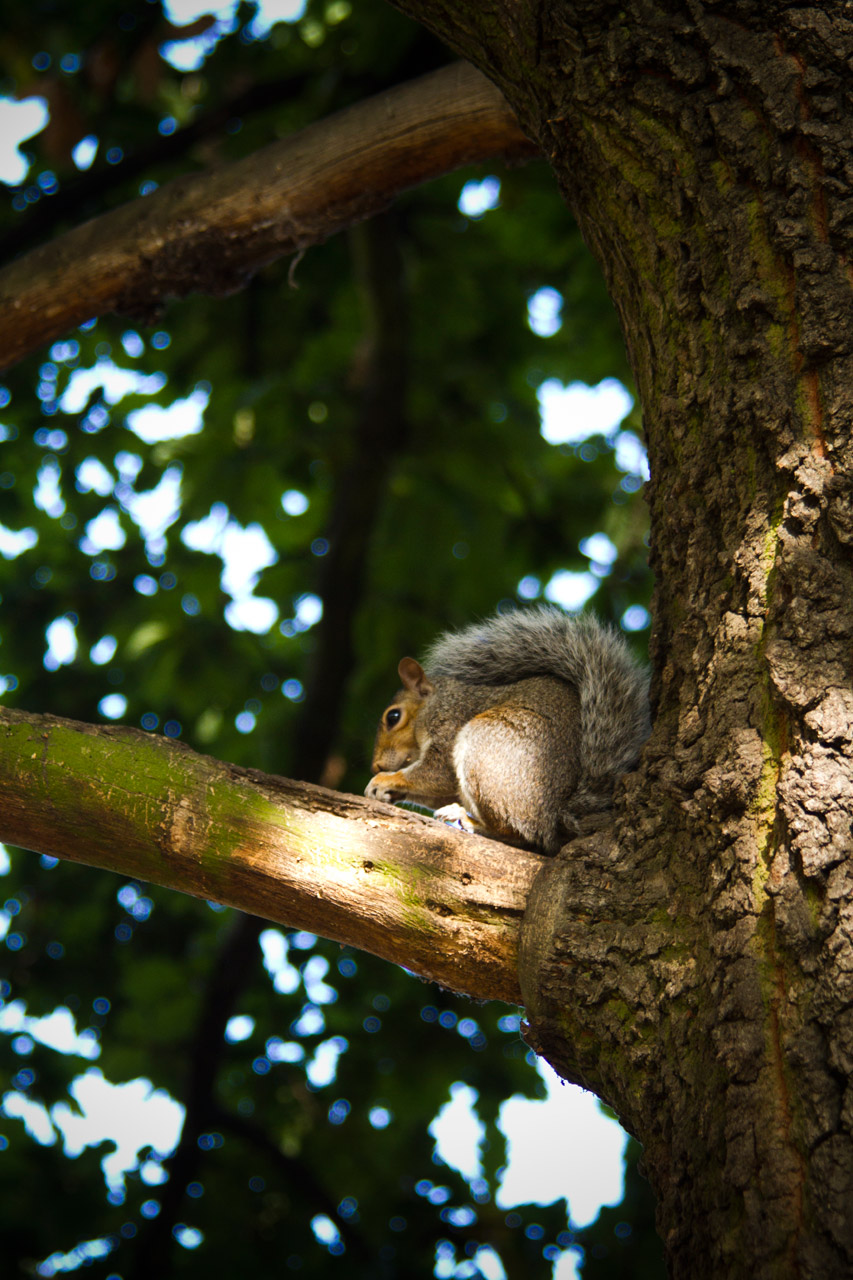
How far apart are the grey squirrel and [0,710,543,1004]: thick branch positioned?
201mm

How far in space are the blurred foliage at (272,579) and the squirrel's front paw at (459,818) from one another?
40.5 inches

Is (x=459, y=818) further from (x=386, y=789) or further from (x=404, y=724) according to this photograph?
(x=404, y=724)

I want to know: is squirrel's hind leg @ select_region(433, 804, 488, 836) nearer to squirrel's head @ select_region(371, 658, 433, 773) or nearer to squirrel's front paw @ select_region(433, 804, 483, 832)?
squirrel's front paw @ select_region(433, 804, 483, 832)

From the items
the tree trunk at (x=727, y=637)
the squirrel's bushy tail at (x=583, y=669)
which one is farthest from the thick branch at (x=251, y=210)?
the squirrel's bushy tail at (x=583, y=669)

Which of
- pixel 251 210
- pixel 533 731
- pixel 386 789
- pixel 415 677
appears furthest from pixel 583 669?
pixel 251 210

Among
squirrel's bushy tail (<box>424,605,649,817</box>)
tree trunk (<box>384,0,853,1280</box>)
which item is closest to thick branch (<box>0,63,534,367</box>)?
tree trunk (<box>384,0,853,1280</box>)

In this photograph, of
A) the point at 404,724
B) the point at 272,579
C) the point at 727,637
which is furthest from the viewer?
the point at 272,579

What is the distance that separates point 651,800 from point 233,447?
2.13m

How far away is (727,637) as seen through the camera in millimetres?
987

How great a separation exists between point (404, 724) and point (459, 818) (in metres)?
0.58

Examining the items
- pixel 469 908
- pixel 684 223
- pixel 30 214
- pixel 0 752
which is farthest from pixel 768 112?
pixel 30 214

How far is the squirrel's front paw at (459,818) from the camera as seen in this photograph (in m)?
1.58

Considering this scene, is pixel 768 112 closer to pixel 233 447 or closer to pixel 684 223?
pixel 684 223

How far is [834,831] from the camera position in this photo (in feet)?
2.75
